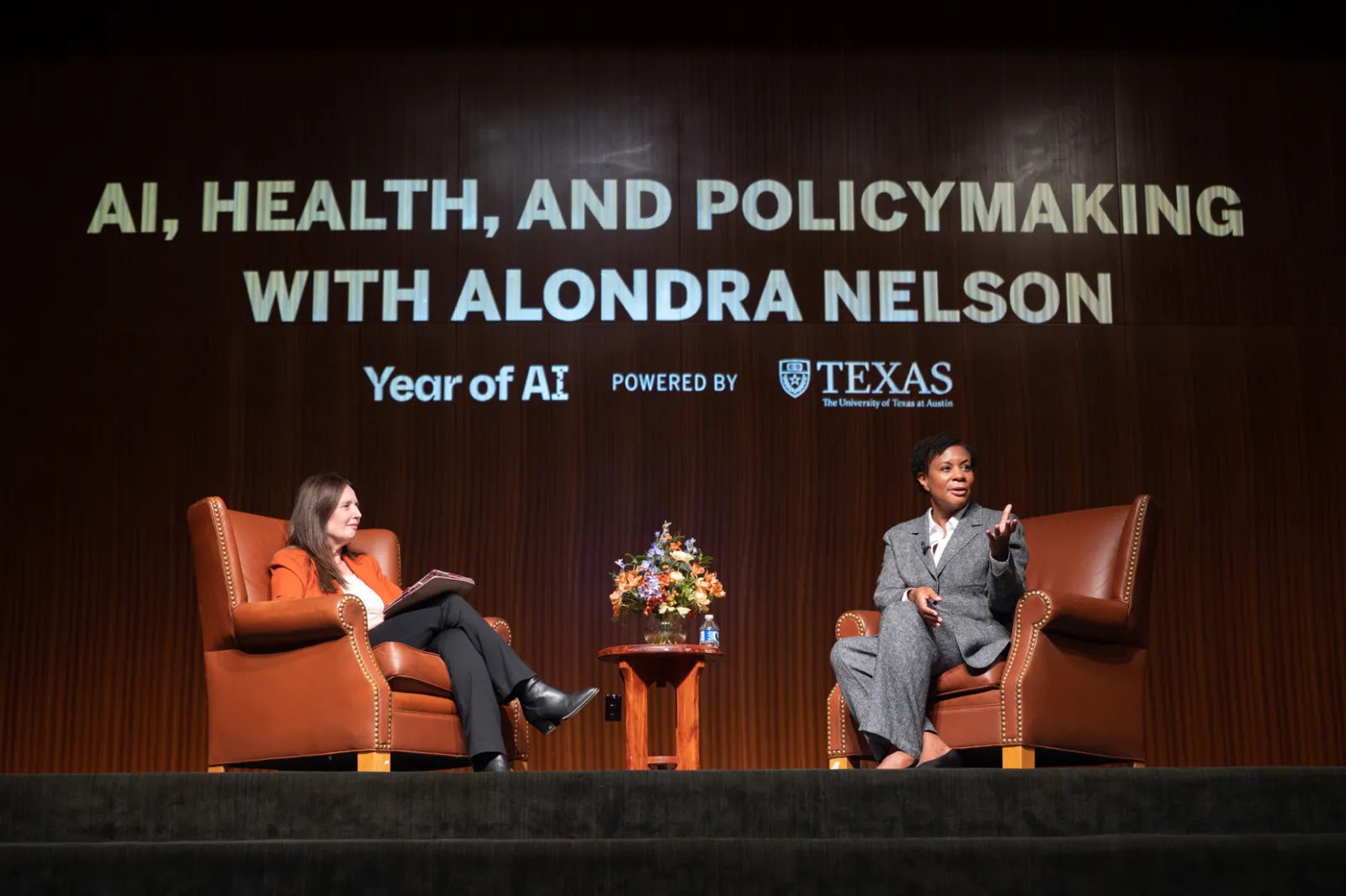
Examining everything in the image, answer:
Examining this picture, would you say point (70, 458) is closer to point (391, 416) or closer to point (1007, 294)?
point (391, 416)

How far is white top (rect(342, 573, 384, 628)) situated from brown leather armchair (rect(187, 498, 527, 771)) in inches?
9.5

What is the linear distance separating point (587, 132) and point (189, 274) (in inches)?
62.3

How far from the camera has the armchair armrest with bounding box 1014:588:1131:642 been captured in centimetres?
374

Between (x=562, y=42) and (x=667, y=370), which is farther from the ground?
(x=562, y=42)

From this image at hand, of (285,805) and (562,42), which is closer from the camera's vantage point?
(285,805)

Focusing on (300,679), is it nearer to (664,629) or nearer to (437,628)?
(437,628)

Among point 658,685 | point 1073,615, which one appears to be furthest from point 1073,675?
point 658,685

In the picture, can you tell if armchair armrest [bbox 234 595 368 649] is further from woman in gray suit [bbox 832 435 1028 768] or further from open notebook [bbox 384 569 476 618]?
woman in gray suit [bbox 832 435 1028 768]

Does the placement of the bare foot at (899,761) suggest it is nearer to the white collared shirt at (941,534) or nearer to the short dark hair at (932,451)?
the white collared shirt at (941,534)

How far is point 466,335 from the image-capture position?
5438 mm

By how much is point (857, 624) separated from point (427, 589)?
4.08 ft

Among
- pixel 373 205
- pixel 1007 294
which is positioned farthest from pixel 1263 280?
pixel 373 205

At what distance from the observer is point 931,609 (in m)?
3.84

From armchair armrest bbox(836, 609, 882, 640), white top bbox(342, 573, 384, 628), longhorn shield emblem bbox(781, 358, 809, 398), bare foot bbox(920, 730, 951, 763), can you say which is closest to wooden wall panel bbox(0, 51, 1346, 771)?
longhorn shield emblem bbox(781, 358, 809, 398)
